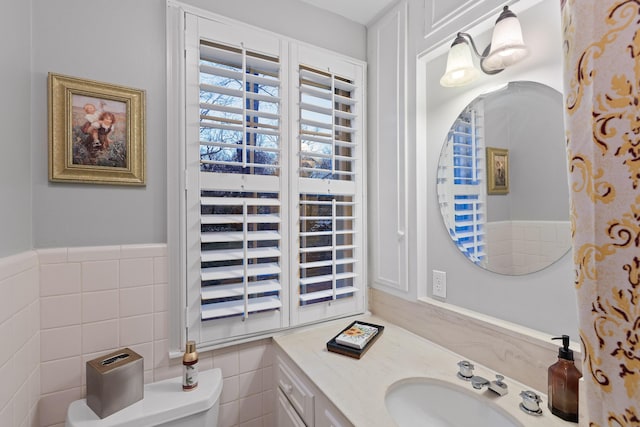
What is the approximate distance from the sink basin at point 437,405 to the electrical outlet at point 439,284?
15.2 inches

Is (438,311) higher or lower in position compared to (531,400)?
higher

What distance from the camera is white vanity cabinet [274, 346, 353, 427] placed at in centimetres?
92

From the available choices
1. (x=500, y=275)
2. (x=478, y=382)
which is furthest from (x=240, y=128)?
(x=478, y=382)

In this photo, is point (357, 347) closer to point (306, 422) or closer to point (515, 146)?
point (306, 422)

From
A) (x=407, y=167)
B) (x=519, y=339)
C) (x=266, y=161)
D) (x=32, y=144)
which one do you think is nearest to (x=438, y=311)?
(x=519, y=339)

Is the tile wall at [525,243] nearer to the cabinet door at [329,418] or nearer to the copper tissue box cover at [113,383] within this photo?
the cabinet door at [329,418]

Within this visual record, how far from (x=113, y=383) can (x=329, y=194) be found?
3.74 feet

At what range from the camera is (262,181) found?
134 centimetres

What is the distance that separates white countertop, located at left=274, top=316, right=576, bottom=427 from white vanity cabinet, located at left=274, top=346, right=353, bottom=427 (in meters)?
0.04

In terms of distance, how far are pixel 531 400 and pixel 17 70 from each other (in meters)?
1.84

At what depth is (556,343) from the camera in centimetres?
89

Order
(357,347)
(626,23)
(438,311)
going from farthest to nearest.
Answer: (438,311), (357,347), (626,23)

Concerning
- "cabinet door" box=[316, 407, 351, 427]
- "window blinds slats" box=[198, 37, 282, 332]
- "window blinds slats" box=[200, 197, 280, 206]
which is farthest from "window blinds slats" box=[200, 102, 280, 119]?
"cabinet door" box=[316, 407, 351, 427]

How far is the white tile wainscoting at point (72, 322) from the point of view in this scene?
2.73ft
